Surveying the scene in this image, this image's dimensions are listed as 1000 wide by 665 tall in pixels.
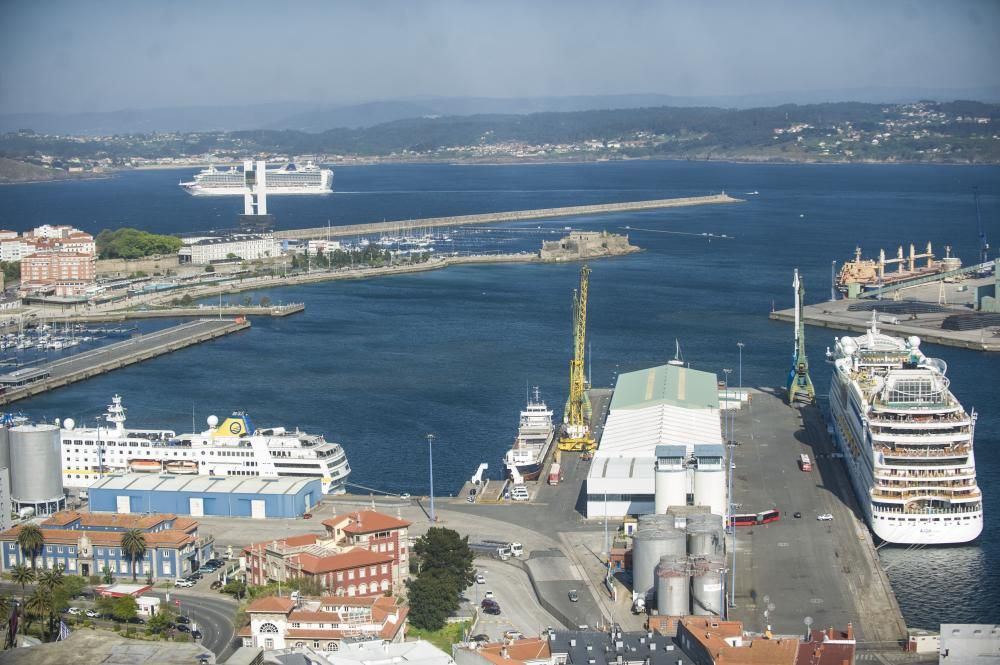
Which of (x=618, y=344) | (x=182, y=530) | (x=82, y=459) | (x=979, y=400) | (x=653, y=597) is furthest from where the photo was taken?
(x=618, y=344)

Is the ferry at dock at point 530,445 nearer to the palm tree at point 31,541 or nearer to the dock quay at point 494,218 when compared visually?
the palm tree at point 31,541

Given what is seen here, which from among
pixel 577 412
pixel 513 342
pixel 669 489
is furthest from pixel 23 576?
pixel 513 342

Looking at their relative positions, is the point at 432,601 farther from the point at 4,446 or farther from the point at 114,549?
the point at 4,446

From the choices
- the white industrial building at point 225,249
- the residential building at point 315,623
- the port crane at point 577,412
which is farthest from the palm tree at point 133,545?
the white industrial building at point 225,249

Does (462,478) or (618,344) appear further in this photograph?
(618,344)

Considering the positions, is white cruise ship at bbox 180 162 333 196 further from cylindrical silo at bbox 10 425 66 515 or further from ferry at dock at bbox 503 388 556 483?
cylindrical silo at bbox 10 425 66 515

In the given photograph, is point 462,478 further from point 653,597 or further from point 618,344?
point 618,344

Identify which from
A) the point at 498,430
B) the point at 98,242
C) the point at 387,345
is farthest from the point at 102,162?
the point at 498,430
